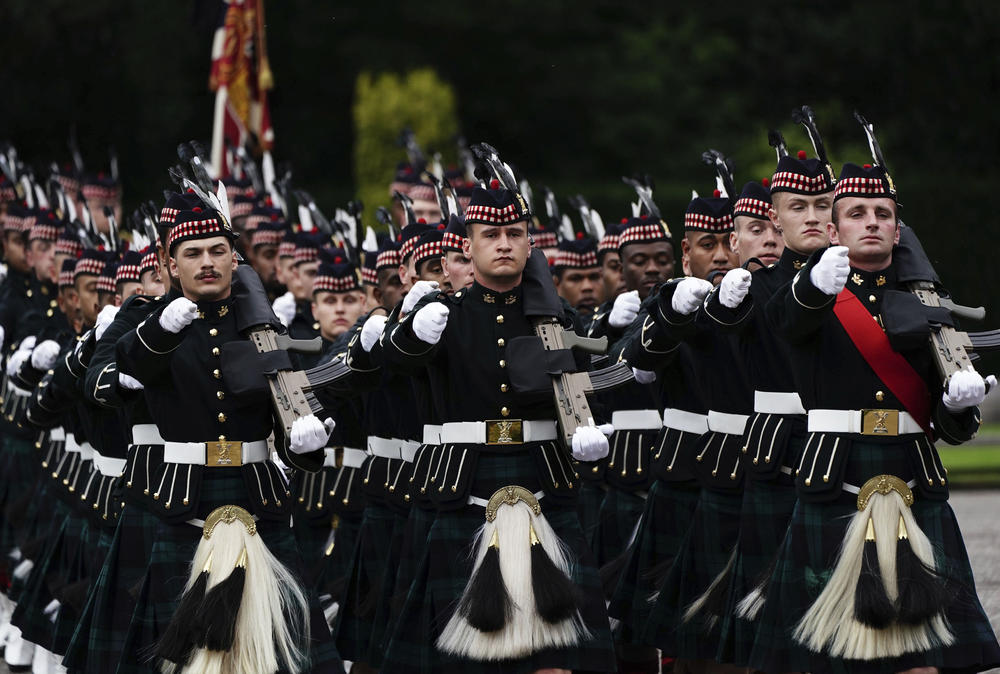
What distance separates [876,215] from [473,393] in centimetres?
159

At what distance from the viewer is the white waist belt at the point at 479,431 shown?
738 centimetres

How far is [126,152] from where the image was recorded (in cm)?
3003

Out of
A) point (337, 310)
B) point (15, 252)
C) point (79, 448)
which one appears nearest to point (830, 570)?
point (337, 310)

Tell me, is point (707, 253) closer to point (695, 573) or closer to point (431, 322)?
point (695, 573)

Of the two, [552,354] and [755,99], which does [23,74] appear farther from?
[552,354]

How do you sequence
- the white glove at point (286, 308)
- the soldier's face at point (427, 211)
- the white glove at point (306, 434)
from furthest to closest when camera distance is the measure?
the soldier's face at point (427, 211) < the white glove at point (286, 308) < the white glove at point (306, 434)

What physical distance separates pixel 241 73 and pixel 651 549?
31.9ft

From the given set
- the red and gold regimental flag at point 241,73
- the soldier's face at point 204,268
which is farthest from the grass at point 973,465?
the soldier's face at point 204,268

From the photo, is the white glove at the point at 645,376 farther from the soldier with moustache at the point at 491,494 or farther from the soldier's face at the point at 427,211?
the soldier's face at the point at 427,211

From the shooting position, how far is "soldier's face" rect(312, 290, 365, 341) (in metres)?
10.1

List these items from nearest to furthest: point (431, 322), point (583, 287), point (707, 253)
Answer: point (431, 322) < point (707, 253) < point (583, 287)

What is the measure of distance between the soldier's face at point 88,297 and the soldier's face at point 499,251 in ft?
10.2

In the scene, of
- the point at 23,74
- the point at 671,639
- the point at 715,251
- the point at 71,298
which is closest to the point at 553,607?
the point at 671,639

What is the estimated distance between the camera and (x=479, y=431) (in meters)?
7.38
